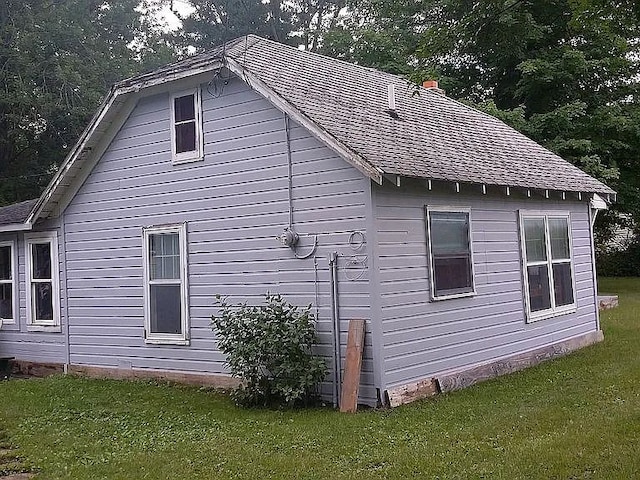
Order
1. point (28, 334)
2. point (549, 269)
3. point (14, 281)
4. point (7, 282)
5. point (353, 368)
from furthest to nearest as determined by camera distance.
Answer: point (7, 282)
point (14, 281)
point (28, 334)
point (549, 269)
point (353, 368)

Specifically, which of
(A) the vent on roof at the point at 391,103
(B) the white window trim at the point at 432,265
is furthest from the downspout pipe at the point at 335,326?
(A) the vent on roof at the point at 391,103

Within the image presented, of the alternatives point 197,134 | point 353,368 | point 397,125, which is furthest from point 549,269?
point 197,134

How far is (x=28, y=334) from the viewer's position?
A: 12.8 meters

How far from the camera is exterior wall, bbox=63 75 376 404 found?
9086 mm

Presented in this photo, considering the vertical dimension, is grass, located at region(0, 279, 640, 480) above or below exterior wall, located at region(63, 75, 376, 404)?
below

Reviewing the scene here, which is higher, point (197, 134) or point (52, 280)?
point (197, 134)

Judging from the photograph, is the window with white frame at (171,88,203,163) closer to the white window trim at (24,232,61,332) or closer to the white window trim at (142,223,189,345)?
the white window trim at (142,223,189,345)

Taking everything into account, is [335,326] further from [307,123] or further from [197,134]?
[197,134]

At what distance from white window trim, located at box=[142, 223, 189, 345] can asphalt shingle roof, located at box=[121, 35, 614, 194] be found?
2.15 m

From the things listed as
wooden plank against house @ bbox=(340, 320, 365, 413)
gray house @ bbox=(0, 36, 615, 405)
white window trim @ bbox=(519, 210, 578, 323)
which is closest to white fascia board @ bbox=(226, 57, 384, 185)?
gray house @ bbox=(0, 36, 615, 405)

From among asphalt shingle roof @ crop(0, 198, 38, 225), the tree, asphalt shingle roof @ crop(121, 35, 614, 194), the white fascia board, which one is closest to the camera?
the white fascia board

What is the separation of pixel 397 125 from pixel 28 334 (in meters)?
7.12

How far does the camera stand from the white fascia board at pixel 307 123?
8375mm

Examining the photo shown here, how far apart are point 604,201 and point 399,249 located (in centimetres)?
678
